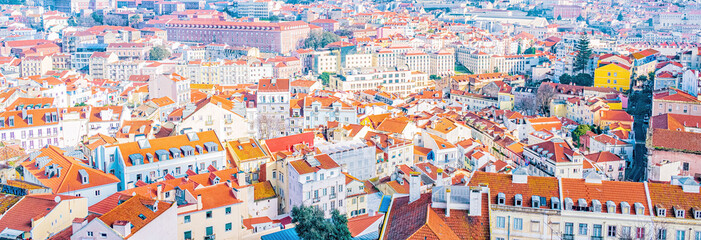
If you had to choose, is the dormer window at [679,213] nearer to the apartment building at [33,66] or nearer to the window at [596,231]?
the window at [596,231]

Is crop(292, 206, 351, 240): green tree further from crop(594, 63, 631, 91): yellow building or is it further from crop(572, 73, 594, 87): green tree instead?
crop(572, 73, 594, 87): green tree

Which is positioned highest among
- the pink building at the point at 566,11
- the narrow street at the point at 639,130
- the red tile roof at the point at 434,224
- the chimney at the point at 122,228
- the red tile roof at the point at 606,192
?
the pink building at the point at 566,11

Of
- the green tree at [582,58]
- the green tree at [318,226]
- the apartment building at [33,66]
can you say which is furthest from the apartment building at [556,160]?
the apartment building at [33,66]

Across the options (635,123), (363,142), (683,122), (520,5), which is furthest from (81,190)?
(520,5)

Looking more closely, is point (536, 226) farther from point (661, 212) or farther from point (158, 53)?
point (158, 53)

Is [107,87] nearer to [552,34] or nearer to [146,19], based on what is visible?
[146,19]

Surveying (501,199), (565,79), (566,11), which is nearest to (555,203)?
(501,199)

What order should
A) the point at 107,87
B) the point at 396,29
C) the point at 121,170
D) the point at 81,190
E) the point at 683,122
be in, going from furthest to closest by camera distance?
the point at 396,29
the point at 107,87
the point at 683,122
the point at 121,170
the point at 81,190
